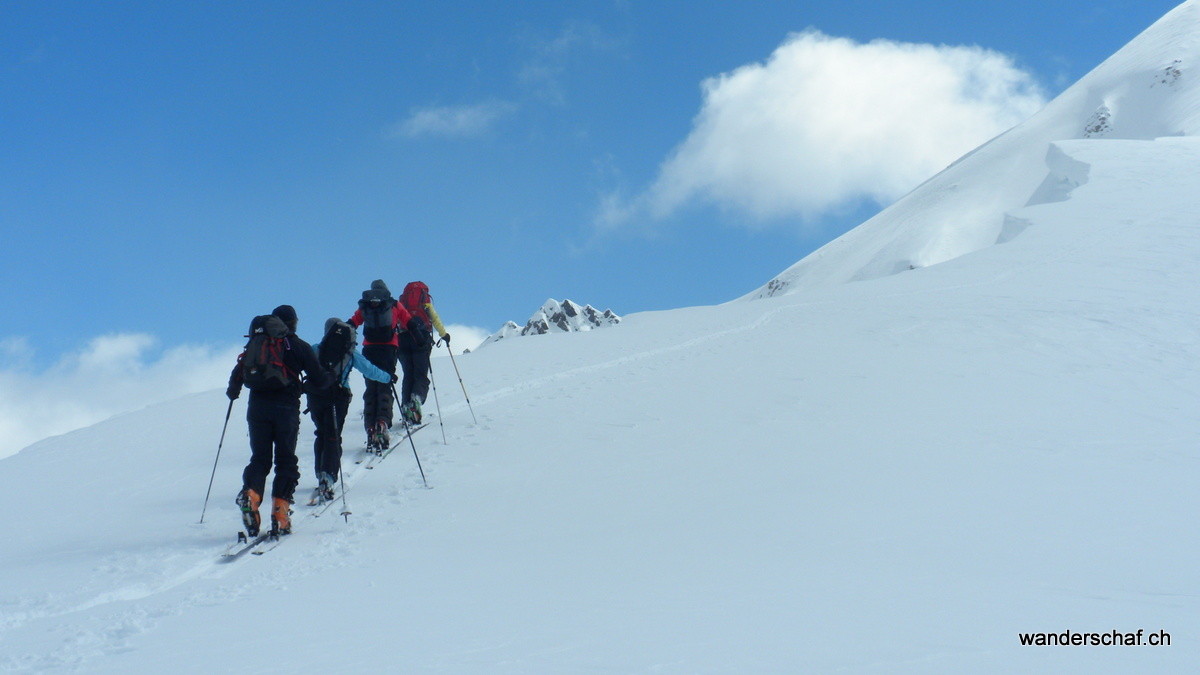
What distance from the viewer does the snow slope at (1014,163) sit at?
8075cm

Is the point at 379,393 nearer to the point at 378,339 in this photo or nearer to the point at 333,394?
the point at 378,339

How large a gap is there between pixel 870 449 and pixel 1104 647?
4.66 meters

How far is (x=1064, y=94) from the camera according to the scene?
118688 millimetres

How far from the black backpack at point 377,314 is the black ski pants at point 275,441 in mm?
3343

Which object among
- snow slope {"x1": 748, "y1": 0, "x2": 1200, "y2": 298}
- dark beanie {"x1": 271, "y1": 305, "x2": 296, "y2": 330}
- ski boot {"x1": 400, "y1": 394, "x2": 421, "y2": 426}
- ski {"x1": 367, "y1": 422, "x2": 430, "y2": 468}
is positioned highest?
snow slope {"x1": 748, "y1": 0, "x2": 1200, "y2": 298}

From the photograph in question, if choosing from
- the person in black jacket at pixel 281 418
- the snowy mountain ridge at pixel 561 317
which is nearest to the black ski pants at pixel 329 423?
the person in black jacket at pixel 281 418

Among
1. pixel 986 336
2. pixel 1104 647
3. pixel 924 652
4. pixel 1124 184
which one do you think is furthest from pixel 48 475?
pixel 1124 184

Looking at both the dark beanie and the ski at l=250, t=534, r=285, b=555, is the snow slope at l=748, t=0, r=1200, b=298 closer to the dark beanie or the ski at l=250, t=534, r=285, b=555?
the dark beanie

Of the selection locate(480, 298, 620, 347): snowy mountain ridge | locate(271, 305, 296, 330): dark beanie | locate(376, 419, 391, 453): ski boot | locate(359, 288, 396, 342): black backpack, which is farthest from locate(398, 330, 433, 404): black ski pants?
locate(480, 298, 620, 347): snowy mountain ridge

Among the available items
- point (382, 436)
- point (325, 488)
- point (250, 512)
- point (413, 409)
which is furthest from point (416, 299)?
point (250, 512)

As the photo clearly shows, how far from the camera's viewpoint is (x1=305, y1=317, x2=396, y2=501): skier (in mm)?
8406

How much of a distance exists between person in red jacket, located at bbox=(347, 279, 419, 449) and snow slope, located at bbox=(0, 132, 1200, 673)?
71 cm

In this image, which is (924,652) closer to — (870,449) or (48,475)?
(870,449)

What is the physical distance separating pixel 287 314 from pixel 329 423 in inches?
61.7
